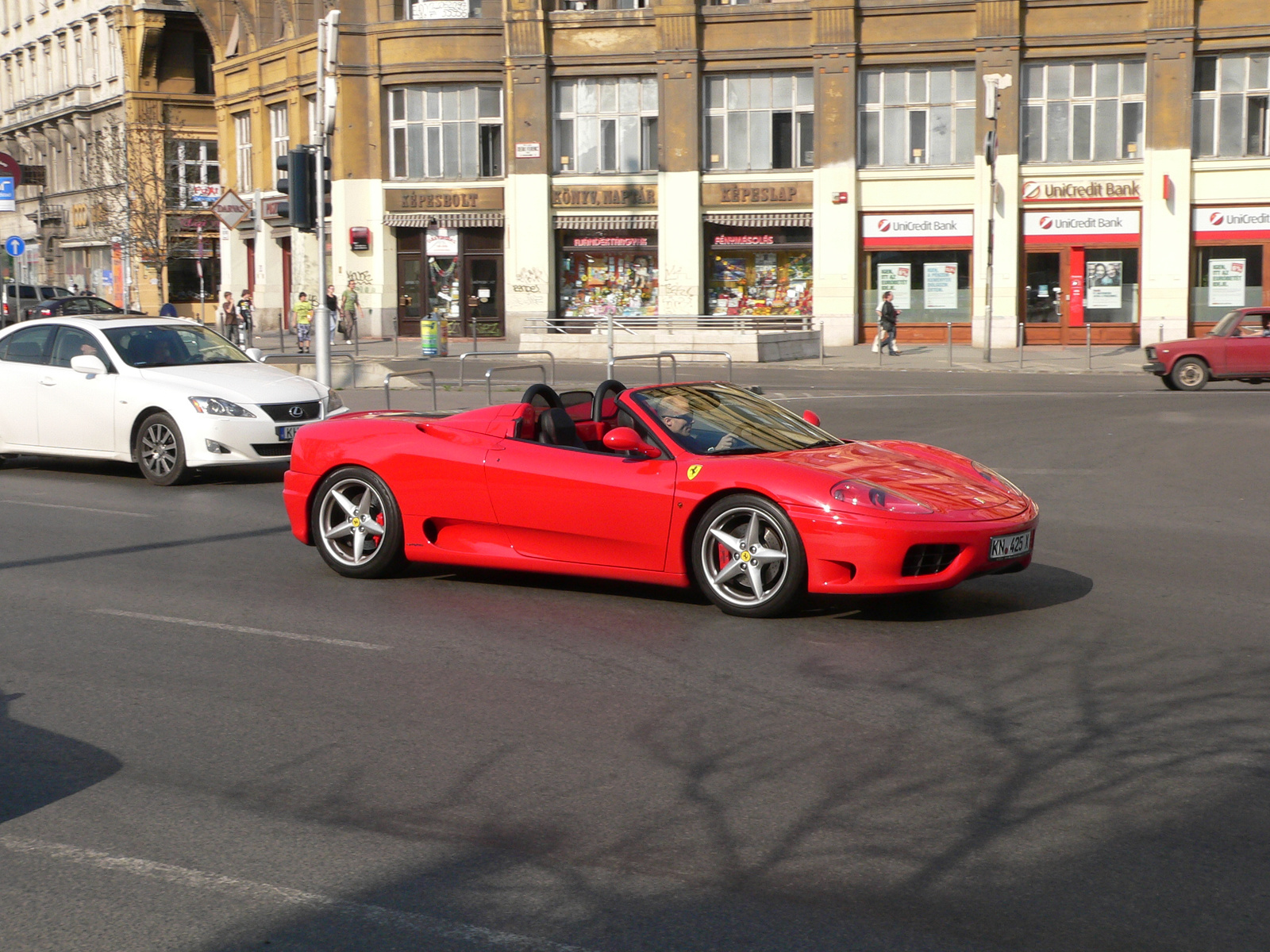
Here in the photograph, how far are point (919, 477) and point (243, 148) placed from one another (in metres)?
52.0

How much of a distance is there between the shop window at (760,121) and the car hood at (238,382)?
31.5 m

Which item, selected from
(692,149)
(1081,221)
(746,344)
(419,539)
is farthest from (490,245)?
(419,539)

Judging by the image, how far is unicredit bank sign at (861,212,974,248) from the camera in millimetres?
42656

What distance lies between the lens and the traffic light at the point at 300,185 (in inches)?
809

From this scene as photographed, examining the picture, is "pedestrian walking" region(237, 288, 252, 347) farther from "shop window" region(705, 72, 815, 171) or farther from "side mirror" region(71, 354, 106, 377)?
"side mirror" region(71, 354, 106, 377)

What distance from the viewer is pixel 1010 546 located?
7.88m

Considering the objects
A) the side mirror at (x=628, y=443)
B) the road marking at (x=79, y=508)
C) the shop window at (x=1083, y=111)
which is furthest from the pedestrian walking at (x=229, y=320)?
the side mirror at (x=628, y=443)

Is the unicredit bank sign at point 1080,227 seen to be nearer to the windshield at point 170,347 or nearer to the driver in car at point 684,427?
the windshield at point 170,347

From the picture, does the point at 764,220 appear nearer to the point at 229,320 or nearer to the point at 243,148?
the point at 229,320

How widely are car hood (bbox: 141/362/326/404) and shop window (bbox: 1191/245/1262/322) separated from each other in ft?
Answer: 107

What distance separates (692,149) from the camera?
44219 millimetres

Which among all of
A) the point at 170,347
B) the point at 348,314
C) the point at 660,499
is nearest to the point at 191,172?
the point at 348,314

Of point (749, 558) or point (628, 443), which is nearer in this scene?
point (749, 558)

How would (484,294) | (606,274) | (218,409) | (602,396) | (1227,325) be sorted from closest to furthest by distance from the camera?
(602,396) → (218,409) → (1227,325) → (606,274) → (484,294)
